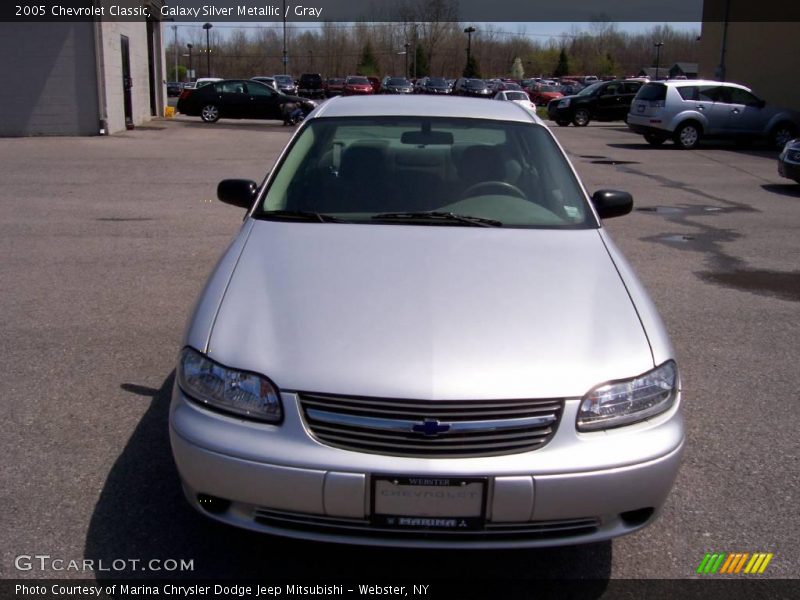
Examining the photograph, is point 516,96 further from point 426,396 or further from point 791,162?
point 426,396

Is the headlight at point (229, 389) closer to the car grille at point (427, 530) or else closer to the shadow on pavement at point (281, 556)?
the car grille at point (427, 530)

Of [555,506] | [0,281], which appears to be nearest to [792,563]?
[555,506]

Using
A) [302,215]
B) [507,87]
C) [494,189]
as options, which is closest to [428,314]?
[302,215]

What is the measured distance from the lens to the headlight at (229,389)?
111 inches

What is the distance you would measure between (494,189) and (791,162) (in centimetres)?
1142

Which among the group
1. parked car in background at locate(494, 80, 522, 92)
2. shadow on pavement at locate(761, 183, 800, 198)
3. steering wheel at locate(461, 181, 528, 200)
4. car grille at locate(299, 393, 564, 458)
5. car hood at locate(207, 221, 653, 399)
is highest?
steering wheel at locate(461, 181, 528, 200)

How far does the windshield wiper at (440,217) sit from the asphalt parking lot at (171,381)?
148cm

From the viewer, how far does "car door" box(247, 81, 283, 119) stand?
2928cm

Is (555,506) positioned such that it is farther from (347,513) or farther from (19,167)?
(19,167)

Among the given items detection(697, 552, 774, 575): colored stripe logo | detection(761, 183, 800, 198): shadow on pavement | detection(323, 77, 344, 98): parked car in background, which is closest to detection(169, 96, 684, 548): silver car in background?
detection(697, 552, 774, 575): colored stripe logo

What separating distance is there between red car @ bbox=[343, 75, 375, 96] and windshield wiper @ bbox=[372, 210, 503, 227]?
39511 mm

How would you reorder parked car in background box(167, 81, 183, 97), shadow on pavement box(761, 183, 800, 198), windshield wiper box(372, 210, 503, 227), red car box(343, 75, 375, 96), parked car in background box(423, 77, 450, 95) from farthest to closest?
parked car in background box(167, 81, 183, 97), red car box(343, 75, 375, 96), parked car in background box(423, 77, 450, 95), shadow on pavement box(761, 183, 800, 198), windshield wiper box(372, 210, 503, 227)

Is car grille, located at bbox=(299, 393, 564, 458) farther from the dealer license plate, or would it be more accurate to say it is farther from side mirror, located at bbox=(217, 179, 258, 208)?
side mirror, located at bbox=(217, 179, 258, 208)

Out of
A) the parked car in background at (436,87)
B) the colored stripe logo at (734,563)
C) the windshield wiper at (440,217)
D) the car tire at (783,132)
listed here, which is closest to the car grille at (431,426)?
the colored stripe logo at (734,563)
